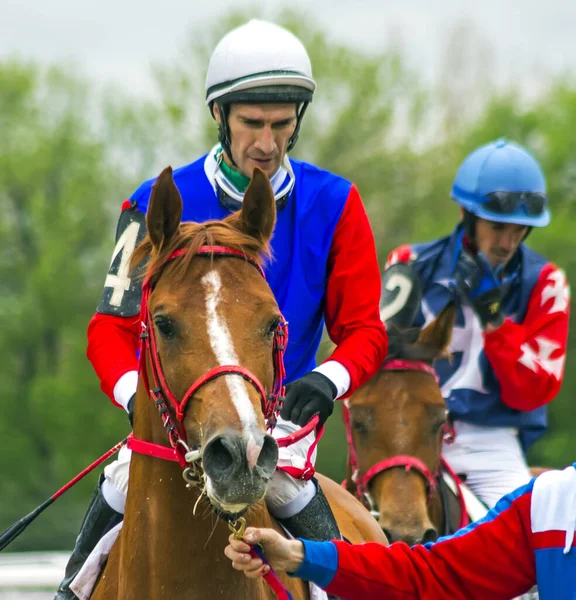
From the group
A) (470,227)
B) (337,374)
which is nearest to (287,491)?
(337,374)

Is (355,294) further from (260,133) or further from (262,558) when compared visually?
(262,558)

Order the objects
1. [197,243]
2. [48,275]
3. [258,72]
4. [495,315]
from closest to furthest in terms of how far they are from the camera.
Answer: [197,243] < [258,72] < [495,315] < [48,275]

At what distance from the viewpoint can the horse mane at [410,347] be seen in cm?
565

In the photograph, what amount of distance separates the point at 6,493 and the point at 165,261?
21.5 meters

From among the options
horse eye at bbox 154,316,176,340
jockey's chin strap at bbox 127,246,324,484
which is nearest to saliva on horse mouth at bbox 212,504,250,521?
jockey's chin strap at bbox 127,246,324,484

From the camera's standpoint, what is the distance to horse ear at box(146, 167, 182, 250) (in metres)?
3.20

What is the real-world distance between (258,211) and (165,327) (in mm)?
505

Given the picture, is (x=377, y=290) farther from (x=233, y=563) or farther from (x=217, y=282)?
(x=233, y=563)

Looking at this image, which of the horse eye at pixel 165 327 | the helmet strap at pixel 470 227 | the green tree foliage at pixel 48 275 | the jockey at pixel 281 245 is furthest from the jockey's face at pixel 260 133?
the green tree foliage at pixel 48 275

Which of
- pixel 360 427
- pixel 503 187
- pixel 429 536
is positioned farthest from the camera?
pixel 503 187

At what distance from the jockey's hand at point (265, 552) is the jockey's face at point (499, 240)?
3.33 m

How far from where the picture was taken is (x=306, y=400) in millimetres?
3477

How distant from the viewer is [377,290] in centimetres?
401

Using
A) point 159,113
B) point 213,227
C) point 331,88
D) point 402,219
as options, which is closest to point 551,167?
point 402,219
